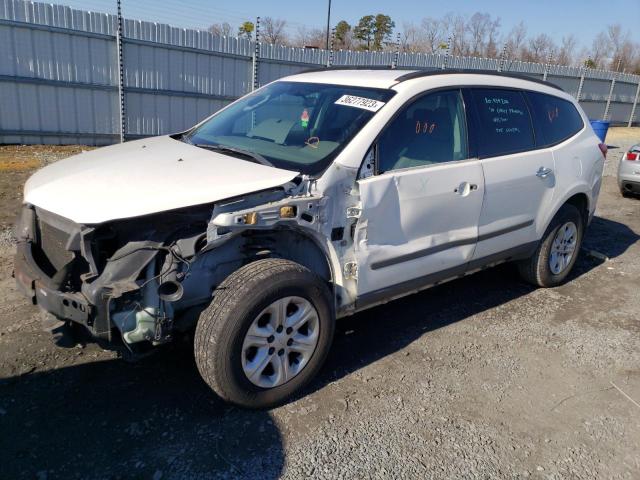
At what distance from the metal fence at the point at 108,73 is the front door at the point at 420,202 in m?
8.60

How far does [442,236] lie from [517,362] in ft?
3.43

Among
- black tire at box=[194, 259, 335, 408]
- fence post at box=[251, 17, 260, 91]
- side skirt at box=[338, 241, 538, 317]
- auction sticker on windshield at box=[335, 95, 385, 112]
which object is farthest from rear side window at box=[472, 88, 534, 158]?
fence post at box=[251, 17, 260, 91]

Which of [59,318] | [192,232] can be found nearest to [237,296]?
[192,232]

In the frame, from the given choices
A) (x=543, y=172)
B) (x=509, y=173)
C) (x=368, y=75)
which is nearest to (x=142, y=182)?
(x=368, y=75)

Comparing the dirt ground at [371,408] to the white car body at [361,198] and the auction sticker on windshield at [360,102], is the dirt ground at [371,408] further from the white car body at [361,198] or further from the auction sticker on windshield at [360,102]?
the auction sticker on windshield at [360,102]

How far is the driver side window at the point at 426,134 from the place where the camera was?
3479 millimetres

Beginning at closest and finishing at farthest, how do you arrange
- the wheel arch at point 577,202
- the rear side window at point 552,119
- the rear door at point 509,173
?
the rear door at point 509,173, the rear side window at point 552,119, the wheel arch at point 577,202

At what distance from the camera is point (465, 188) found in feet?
12.7

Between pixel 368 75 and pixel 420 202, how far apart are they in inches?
41.2

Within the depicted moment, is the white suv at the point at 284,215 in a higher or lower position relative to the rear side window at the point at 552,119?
lower

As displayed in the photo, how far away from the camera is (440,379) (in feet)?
11.7

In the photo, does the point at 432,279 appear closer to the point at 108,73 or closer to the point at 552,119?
the point at 552,119

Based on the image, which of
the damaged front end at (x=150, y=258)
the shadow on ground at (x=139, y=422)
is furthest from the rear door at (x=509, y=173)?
the damaged front end at (x=150, y=258)

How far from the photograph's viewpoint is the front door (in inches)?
133
